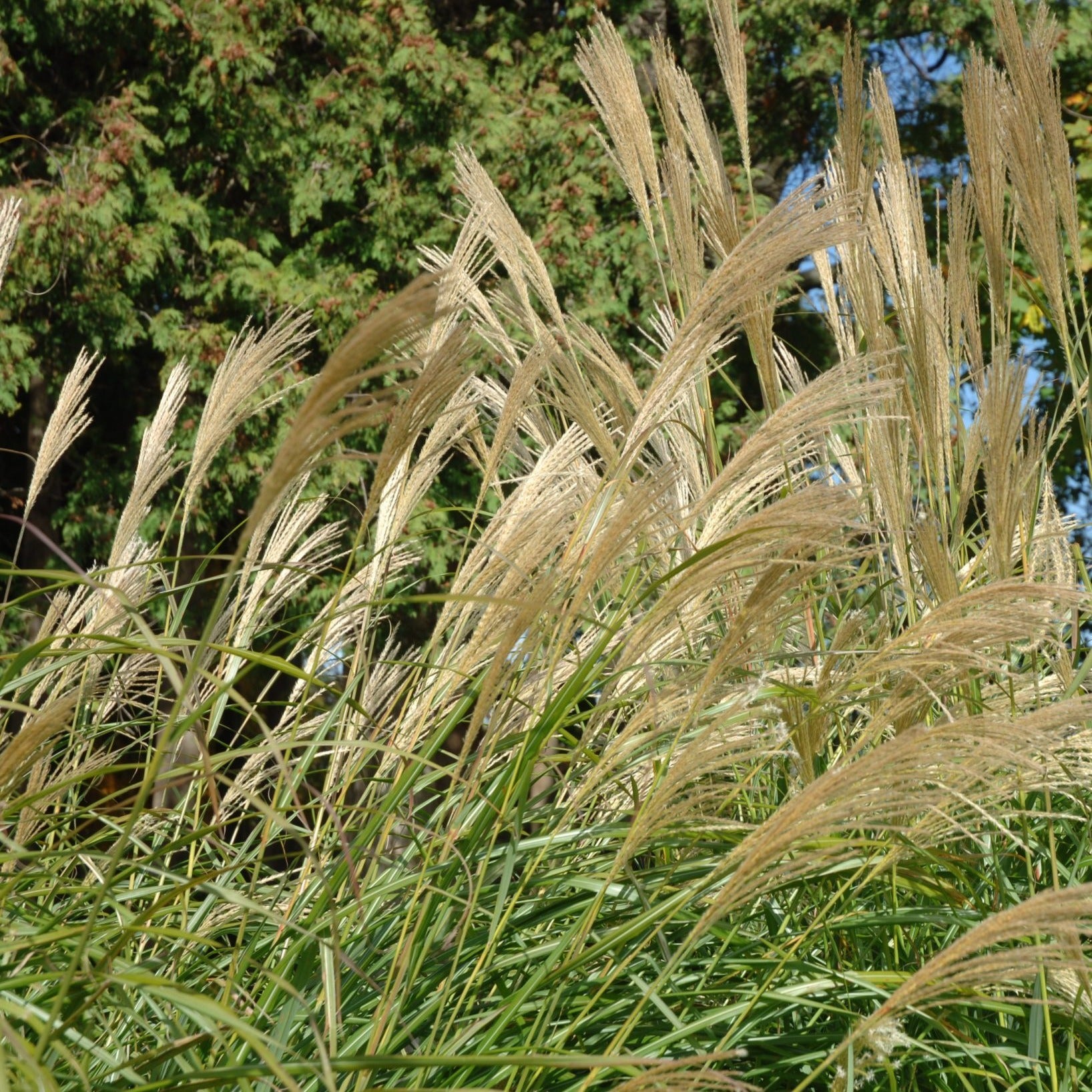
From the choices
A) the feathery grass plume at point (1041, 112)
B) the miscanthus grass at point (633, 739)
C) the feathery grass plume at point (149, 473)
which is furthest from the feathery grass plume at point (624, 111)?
the feathery grass plume at point (149, 473)

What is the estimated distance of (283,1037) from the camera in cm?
117

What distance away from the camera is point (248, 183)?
24.8 ft

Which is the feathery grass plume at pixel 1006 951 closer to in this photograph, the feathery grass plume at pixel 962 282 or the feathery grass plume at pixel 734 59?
the feathery grass plume at pixel 962 282

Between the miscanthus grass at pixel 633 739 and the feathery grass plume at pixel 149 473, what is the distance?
11 millimetres

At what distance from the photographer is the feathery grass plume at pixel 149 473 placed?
1843 mm

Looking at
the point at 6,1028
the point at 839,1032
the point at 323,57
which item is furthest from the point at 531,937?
the point at 323,57

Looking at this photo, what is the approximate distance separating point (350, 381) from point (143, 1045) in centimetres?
93

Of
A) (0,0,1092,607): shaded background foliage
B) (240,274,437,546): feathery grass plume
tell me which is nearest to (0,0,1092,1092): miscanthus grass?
(240,274,437,546): feathery grass plume

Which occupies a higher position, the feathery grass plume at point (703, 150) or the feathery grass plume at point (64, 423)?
the feathery grass plume at point (703, 150)

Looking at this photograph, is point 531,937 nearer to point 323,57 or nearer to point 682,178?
point 682,178

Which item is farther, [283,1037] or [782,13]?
[782,13]

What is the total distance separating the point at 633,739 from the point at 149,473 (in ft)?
3.30

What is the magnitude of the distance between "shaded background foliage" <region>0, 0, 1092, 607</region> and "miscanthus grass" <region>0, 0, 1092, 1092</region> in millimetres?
4450

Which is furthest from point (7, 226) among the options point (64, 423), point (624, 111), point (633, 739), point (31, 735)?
point (633, 739)
